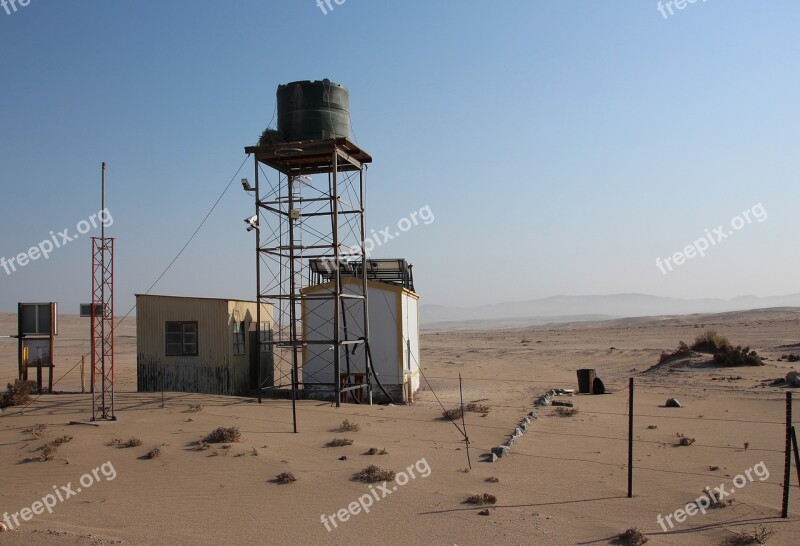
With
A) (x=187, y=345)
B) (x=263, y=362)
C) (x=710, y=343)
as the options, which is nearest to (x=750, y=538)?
(x=187, y=345)

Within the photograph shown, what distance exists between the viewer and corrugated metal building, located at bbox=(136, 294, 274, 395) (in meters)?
22.8

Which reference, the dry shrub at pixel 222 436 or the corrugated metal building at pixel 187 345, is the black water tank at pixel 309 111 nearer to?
the corrugated metal building at pixel 187 345

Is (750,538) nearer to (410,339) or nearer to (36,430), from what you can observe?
(36,430)

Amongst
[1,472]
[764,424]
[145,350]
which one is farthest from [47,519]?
[764,424]

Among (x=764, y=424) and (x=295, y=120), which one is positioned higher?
(x=295, y=120)

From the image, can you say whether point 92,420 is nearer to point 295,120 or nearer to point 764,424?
point 295,120

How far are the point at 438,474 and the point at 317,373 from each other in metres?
12.0

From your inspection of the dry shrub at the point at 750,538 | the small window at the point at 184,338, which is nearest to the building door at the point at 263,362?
the small window at the point at 184,338

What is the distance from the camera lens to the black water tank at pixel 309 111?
21.8m

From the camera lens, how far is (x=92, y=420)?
54.7 ft

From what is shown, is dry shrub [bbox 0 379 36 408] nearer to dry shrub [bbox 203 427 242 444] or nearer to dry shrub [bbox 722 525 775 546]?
dry shrub [bbox 203 427 242 444]

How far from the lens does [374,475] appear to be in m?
12.3

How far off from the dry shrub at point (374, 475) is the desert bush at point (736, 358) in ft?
76.3

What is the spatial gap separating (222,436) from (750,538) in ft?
33.9
